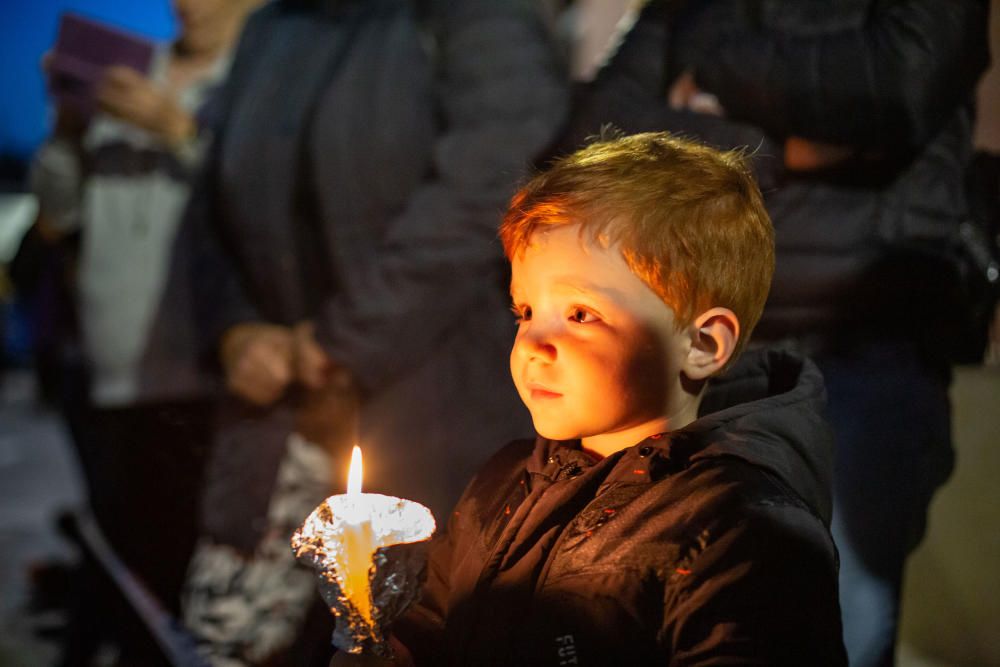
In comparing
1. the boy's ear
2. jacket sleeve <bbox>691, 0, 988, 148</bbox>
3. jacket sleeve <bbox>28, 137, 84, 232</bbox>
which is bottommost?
the boy's ear

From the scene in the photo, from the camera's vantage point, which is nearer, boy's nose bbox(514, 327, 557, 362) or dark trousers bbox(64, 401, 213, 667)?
boy's nose bbox(514, 327, 557, 362)

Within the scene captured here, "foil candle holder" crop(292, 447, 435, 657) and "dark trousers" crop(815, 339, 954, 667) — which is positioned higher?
"foil candle holder" crop(292, 447, 435, 657)

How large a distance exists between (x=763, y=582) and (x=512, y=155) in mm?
946

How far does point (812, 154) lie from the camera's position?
1.10 metres

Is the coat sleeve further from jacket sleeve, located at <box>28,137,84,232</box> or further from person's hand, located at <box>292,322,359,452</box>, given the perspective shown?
jacket sleeve, located at <box>28,137,84,232</box>

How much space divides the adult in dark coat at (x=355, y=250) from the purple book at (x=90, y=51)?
1.66ft

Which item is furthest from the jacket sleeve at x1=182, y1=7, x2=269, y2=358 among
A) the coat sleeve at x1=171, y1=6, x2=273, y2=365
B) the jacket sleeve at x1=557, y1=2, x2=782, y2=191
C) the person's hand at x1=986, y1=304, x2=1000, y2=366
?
the person's hand at x1=986, y1=304, x2=1000, y2=366

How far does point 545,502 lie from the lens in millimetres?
767

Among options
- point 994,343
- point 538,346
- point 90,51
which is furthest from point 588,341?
point 90,51

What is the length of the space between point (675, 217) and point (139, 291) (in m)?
1.90

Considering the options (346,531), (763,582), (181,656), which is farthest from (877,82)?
(181,656)

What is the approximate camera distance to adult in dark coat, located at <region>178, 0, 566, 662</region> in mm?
1404

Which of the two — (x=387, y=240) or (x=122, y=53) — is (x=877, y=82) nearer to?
(x=387, y=240)

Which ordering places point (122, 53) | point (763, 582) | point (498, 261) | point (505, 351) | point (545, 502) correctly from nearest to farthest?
point (763, 582)
point (545, 502)
point (505, 351)
point (498, 261)
point (122, 53)
